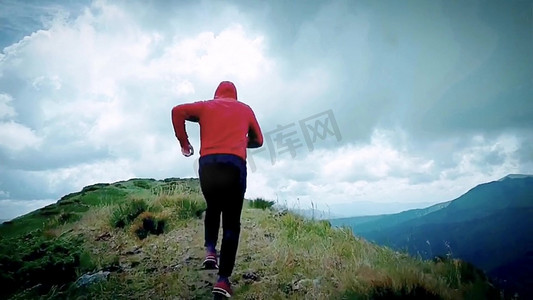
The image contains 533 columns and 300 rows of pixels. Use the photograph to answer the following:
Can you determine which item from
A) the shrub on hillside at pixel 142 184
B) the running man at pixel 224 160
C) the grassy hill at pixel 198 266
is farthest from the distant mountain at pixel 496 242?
the shrub on hillside at pixel 142 184

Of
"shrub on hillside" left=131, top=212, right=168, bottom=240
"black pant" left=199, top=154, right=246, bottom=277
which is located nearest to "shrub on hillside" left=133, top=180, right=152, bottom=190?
"shrub on hillside" left=131, top=212, right=168, bottom=240

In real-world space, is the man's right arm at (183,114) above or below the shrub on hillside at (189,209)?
above

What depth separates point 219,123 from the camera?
376 centimetres

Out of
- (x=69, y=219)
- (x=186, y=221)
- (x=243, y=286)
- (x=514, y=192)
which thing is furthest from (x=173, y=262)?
(x=514, y=192)

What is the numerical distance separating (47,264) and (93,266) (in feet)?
2.02

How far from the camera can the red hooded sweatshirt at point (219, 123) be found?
12.1 feet

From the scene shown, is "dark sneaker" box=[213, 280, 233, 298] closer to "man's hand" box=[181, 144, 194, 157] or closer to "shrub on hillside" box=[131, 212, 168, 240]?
"man's hand" box=[181, 144, 194, 157]

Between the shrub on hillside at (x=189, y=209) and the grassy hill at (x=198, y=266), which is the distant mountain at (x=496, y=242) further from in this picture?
the shrub on hillside at (x=189, y=209)

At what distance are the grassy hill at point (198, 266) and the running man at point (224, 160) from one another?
0.60m

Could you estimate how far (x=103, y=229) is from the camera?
23.8 feet

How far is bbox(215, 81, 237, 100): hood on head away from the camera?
421 centimetres

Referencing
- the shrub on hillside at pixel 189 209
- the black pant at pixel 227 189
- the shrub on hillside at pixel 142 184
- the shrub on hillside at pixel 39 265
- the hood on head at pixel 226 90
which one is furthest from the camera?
the shrub on hillside at pixel 142 184

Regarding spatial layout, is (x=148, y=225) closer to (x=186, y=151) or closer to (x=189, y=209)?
(x=189, y=209)

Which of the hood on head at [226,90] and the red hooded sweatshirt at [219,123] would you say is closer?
the red hooded sweatshirt at [219,123]
